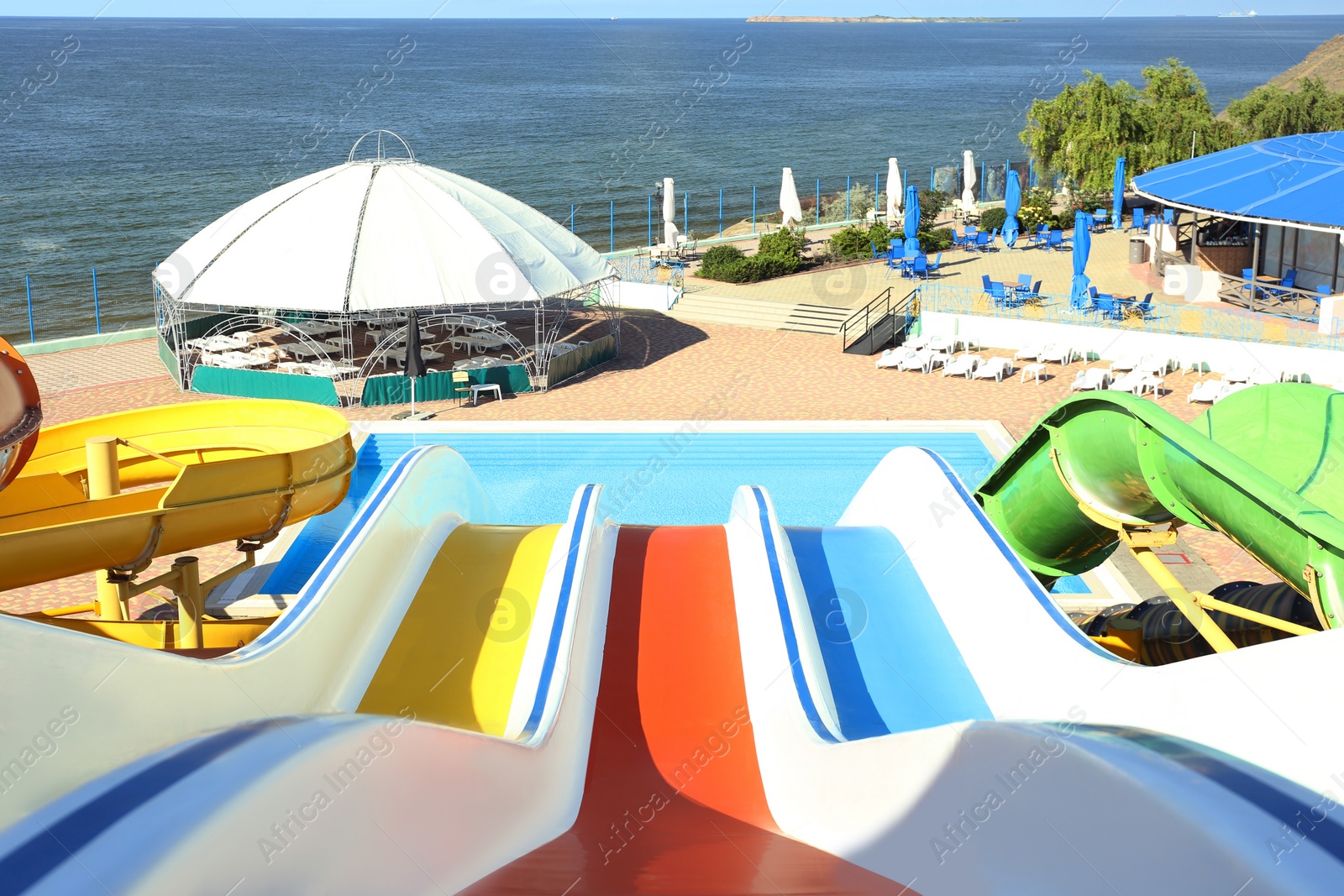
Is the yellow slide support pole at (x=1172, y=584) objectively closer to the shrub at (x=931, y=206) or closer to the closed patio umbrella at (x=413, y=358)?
the closed patio umbrella at (x=413, y=358)

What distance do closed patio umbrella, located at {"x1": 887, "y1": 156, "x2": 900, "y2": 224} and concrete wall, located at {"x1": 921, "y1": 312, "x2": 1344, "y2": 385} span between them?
429 inches

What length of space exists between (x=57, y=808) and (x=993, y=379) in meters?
17.7

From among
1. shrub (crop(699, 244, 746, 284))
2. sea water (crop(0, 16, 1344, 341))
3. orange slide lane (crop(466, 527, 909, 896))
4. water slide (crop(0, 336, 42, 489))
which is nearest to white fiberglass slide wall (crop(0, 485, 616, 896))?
orange slide lane (crop(466, 527, 909, 896))

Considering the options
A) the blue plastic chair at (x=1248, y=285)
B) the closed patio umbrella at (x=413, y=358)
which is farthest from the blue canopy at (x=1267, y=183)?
the closed patio umbrella at (x=413, y=358)

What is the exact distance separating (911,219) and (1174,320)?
7.81m

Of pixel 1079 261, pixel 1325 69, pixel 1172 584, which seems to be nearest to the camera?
pixel 1172 584

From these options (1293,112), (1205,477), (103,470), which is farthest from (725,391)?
(1293,112)

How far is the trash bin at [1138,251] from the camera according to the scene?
2650cm

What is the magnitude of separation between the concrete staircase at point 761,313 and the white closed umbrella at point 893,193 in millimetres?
9038

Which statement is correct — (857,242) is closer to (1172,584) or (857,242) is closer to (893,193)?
(893,193)

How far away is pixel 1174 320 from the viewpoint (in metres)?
20.2

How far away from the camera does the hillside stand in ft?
323

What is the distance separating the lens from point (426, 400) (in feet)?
61.3

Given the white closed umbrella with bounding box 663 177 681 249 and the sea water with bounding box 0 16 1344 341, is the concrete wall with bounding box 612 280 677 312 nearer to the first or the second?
the white closed umbrella with bounding box 663 177 681 249
